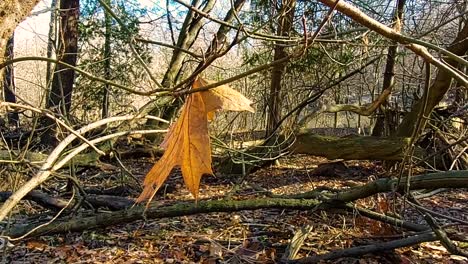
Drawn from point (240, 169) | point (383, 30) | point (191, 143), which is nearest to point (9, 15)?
point (191, 143)

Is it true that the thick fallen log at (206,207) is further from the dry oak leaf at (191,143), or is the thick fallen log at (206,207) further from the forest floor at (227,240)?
the dry oak leaf at (191,143)

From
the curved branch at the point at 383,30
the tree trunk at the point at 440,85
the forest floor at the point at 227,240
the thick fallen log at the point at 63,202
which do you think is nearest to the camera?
the curved branch at the point at 383,30

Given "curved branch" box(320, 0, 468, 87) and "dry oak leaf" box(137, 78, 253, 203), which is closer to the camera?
"curved branch" box(320, 0, 468, 87)

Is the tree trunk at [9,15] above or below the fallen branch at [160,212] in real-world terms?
above

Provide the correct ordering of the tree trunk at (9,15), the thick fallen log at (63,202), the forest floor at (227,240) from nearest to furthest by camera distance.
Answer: the tree trunk at (9,15), the forest floor at (227,240), the thick fallen log at (63,202)

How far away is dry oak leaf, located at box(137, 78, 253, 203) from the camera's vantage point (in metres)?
0.94

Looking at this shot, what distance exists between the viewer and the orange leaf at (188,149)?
96 cm

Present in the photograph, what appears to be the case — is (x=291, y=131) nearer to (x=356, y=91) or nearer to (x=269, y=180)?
(x=269, y=180)

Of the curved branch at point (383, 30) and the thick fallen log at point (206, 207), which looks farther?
the thick fallen log at point (206, 207)

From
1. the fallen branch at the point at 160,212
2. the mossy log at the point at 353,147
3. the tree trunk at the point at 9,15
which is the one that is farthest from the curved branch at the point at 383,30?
the mossy log at the point at 353,147

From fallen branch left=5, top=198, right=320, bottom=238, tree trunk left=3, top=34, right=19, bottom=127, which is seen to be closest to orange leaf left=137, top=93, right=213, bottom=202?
tree trunk left=3, top=34, right=19, bottom=127

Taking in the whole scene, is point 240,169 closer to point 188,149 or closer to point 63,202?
point 63,202

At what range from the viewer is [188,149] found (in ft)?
3.27

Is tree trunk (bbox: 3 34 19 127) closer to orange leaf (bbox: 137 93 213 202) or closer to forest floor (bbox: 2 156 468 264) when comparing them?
orange leaf (bbox: 137 93 213 202)
